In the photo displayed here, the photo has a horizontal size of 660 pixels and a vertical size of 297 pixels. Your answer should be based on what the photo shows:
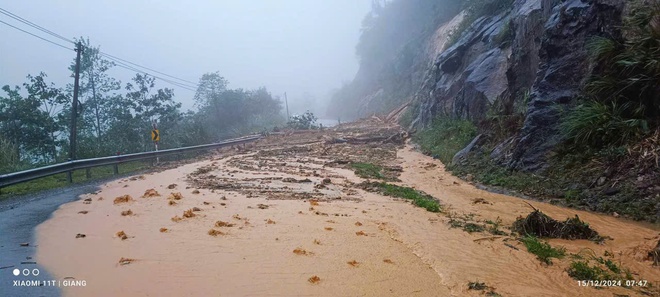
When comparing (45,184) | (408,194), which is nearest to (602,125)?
(408,194)

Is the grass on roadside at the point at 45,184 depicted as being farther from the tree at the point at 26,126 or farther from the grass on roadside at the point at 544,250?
the grass on roadside at the point at 544,250

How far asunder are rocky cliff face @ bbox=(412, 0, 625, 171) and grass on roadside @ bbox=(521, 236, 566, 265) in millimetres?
4723

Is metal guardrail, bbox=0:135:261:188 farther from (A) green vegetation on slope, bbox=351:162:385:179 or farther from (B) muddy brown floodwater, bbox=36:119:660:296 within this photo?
(A) green vegetation on slope, bbox=351:162:385:179

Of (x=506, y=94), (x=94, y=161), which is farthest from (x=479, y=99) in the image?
(x=94, y=161)

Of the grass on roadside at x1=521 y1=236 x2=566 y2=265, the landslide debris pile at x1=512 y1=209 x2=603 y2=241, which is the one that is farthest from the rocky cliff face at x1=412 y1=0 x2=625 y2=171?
the grass on roadside at x1=521 y1=236 x2=566 y2=265

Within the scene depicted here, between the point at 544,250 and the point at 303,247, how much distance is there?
2.98 meters

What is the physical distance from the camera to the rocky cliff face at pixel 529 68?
9312mm

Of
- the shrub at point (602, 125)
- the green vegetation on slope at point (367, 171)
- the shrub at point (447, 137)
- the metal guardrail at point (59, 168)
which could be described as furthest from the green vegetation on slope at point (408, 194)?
the metal guardrail at point (59, 168)

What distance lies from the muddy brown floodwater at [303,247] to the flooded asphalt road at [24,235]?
0.14m

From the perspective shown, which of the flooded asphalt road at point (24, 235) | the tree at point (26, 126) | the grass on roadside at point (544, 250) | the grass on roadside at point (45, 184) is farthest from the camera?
the tree at point (26, 126)

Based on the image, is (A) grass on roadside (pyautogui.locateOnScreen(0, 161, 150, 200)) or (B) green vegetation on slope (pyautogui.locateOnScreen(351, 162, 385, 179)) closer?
(A) grass on roadside (pyautogui.locateOnScreen(0, 161, 150, 200))

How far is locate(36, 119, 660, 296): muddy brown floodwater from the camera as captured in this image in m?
3.62

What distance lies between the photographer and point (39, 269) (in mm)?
3852

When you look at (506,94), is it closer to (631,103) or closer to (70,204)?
(631,103)
